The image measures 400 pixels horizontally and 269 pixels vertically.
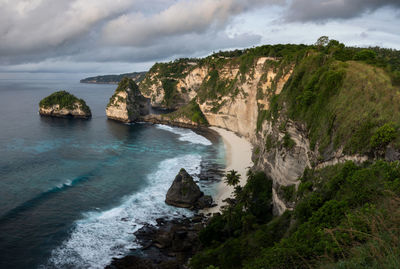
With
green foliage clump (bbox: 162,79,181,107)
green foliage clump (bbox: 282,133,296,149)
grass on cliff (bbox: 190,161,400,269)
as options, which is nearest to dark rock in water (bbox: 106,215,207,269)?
grass on cliff (bbox: 190,161,400,269)

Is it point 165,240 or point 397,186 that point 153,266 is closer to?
point 165,240

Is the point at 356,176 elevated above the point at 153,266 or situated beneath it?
elevated above

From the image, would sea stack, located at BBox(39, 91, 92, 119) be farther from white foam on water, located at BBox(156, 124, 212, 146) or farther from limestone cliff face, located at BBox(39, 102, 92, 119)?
white foam on water, located at BBox(156, 124, 212, 146)

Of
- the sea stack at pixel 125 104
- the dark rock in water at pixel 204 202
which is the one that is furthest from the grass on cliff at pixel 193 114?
the dark rock in water at pixel 204 202

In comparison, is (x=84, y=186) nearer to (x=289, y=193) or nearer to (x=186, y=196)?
(x=186, y=196)

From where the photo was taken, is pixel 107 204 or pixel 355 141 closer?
pixel 355 141

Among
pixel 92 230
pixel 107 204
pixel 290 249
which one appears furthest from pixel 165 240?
pixel 290 249
